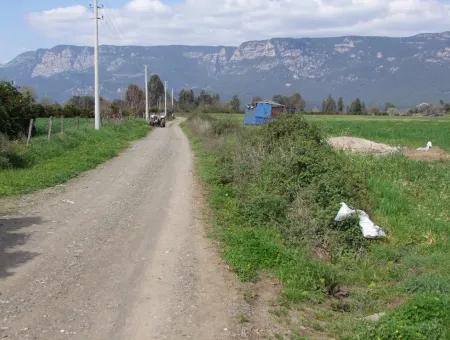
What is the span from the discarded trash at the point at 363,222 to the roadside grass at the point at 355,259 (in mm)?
184

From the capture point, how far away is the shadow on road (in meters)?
7.73

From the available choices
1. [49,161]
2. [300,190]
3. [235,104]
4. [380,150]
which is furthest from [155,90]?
[300,190]

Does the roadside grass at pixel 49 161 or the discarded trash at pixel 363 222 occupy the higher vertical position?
the roadside grass at pixel 49 161

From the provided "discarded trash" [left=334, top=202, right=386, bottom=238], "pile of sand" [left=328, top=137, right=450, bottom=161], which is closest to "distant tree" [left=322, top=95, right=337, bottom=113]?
"pile of sand" [left=328, top=137, right=450, bottom=161]

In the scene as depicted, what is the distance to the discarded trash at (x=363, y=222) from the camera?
35.5ft

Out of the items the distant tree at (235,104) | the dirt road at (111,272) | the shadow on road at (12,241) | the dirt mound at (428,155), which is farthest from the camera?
the distant tree at (235,104)

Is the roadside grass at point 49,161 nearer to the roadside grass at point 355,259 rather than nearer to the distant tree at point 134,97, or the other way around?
the roadside grass at point 355,259

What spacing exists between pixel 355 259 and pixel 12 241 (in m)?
5.55

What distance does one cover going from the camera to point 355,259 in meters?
9.95

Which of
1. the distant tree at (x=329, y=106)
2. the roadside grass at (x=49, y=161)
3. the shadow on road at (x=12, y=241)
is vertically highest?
the distant tree at (x=329, y=106)

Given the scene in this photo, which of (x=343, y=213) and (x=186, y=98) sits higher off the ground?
(x=186, y=98)

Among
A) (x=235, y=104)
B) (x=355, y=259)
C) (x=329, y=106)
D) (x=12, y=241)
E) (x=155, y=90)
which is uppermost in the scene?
(x=155, y=90)

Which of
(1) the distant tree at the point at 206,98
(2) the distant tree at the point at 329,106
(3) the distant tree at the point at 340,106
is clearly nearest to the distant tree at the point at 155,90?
(1) the distant tree at the point at 206,98

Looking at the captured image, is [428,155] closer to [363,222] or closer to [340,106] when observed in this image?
[363,222]
